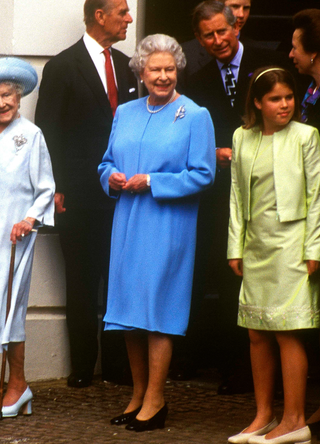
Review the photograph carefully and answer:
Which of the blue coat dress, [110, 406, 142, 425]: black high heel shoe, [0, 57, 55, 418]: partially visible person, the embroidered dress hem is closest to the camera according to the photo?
the embroidered dress hem

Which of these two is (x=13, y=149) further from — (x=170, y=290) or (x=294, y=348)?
(x=294, y=348)

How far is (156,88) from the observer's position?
4.62 m

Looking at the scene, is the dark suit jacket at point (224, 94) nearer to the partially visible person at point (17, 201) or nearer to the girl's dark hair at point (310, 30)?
the girl's dark hair at point (310, 30)

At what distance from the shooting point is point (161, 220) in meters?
4.63

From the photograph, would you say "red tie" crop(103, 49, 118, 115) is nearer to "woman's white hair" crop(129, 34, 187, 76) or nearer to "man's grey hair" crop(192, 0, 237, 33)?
"man's grey hair" crop(192, 0, 237, 33)

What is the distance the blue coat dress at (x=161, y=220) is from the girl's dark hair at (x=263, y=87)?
10.8 inches

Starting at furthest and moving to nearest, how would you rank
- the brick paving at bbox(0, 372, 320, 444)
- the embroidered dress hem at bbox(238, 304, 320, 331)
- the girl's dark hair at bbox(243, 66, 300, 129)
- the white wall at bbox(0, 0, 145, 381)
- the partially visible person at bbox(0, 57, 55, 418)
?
the white wall at bbox(0, 0, 145, 381) → the partially visible person at bbox(0, 57, 55, 418) → the brick paving at bbox(0, 372, 320, 444) → the girl's dark hair at bbox(243, 66, 300, 129) → the embroidered dress hem at bbox(238, 304, 320, 331)

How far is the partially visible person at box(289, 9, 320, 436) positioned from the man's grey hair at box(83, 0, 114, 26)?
1320mm

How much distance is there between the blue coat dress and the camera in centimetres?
457

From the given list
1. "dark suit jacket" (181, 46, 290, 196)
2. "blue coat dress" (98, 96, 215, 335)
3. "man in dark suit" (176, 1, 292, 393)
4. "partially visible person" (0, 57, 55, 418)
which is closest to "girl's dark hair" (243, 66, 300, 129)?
"blue coat dress" (98, 96, 215, 335)

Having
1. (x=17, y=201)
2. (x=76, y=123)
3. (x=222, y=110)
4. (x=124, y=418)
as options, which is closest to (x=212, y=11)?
(x=222, y=110)

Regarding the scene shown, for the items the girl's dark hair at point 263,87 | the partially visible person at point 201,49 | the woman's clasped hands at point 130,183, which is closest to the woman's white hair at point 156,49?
the girl's dark hair at point 263,87

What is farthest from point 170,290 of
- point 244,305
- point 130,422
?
point 130,422

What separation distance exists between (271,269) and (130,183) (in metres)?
0.87
